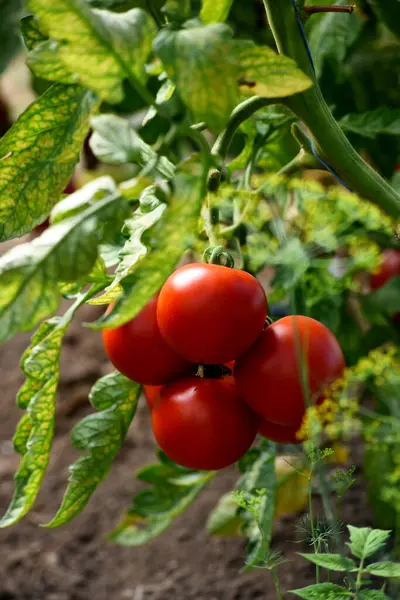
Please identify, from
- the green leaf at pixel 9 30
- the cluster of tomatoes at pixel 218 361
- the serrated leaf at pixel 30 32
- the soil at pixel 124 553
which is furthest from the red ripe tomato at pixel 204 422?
the green leaf at pixel 9 30

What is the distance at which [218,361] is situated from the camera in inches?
25.2

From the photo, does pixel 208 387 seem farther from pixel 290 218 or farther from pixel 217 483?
pixel 217 483

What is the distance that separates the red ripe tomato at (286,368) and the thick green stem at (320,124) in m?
0.13

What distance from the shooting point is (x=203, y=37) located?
1.52 feet

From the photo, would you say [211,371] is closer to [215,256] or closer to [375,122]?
[215,256]

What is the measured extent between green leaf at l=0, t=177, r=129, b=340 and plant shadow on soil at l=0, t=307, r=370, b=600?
2.40 ft

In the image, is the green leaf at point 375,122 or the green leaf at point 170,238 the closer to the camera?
the green leaf at point 170,238

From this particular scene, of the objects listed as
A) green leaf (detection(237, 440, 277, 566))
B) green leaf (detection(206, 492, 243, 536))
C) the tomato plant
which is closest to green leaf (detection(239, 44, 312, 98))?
the tomato plant

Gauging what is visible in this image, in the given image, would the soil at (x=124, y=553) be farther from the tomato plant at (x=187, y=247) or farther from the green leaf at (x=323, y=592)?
the green leaf at (x=323, y=592)

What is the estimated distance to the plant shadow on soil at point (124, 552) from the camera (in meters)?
1.16

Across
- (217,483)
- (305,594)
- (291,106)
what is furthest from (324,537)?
(217,483)

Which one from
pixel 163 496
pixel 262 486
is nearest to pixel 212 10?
pixel 262 486

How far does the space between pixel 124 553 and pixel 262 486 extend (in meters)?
0.49

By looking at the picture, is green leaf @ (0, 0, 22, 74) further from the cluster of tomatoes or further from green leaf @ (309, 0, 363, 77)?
the cluster of tomatoes
